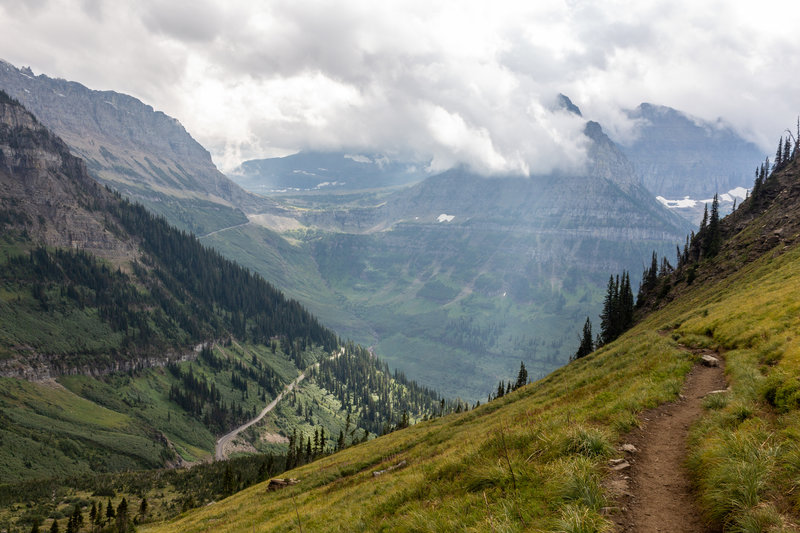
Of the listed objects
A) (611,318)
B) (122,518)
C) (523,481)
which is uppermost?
(611,318)

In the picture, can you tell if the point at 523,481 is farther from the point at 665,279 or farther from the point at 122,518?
the point at 665,279

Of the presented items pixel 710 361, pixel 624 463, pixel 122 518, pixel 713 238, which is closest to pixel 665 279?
pixel 713 238

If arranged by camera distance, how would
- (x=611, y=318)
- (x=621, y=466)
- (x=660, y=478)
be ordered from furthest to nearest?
(x=611, y=318)
(x=621, y=466)
(x=660, y=478)

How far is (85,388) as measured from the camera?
189750 millimetres

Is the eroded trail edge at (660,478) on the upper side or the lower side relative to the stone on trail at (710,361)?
lower

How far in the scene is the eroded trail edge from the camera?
31.6 feet

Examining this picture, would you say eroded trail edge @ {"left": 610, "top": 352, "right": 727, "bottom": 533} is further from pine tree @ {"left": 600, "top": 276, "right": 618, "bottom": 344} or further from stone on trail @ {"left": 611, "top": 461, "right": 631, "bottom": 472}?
pine tree @ {"left": 600, "top": 276, "right": 618, "bottom": 344}

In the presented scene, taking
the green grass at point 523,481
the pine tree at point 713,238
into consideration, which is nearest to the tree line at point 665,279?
the pine tree at point 713,238

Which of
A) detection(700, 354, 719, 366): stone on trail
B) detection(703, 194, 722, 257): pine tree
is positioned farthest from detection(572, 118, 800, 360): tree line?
detection(700, 354, 719, 366): stone on trail

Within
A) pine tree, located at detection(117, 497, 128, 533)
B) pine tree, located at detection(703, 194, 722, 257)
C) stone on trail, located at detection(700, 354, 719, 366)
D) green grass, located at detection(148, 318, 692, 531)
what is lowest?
pine tree, located at detection(117, 497, 128, 533)

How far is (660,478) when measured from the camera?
1177 cm

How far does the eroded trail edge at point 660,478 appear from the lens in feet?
31.6

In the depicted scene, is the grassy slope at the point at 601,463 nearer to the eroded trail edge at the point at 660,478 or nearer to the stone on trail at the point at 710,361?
the eroded trail edge at the point at 660,478

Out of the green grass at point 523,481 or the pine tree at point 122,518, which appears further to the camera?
the pine tree at point 122,518
